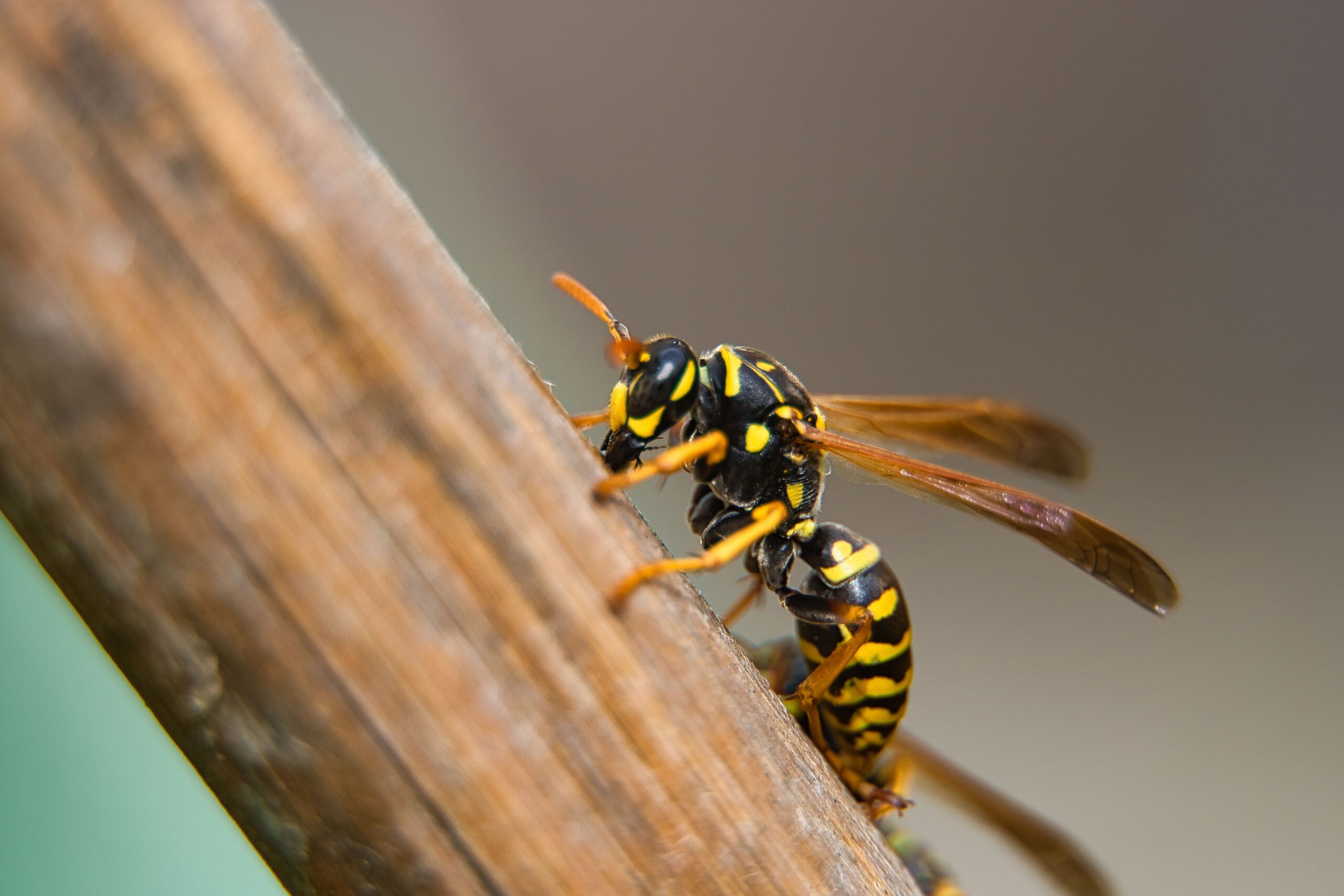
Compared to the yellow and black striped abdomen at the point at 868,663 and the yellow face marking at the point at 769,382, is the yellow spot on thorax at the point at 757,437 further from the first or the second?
the yellow and black striped abdomen at the point at 868,663

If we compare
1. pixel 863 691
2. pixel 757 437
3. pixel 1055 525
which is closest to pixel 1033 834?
pixel 863 691

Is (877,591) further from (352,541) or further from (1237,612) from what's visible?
(1237,612)

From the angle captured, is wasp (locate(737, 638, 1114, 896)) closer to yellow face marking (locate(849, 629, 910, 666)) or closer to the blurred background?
yellow face marking (locate(849, 629, 910, 666))

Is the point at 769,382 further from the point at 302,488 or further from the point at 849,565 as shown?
the point at 302,488

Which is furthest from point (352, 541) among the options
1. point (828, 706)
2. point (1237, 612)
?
point (1237, 612)

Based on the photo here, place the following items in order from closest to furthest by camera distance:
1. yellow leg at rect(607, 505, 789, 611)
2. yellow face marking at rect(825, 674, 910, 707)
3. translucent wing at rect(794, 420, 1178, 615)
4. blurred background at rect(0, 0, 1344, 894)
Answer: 1. yellow leg at rect(607, 505, 789, 611)
2. translucent wing at rect(794, 420, 1178, 615)
3. yellow face marking at rect(825, 674, 910, 707)
4. blurred background at rect(0, 0, 1344, 894)

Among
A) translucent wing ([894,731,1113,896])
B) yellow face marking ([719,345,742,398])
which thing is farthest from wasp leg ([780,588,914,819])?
yellow face marking ([719,345,742,398])

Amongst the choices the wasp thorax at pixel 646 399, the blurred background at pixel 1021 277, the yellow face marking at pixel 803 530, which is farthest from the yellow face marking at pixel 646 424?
the blurred background at pixel 1021 277
